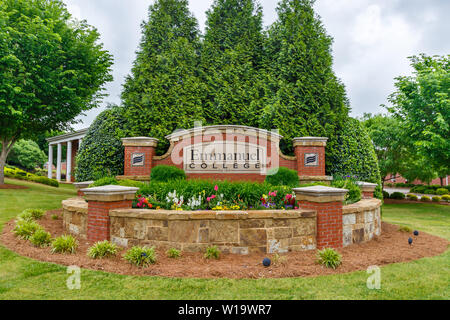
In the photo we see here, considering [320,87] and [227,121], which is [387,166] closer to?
[320,87]

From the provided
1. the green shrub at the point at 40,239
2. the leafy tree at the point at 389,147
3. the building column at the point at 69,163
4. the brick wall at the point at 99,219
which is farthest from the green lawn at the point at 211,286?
the building column at the point at 69,163

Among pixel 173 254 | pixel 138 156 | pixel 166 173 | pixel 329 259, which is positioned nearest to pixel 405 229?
pixel 329 259

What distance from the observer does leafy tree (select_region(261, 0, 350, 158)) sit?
404 inches

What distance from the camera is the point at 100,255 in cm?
439

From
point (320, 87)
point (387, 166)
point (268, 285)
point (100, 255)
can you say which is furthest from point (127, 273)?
point (387, 166)

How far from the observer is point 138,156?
31.0 feet

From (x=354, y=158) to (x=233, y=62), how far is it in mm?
6487

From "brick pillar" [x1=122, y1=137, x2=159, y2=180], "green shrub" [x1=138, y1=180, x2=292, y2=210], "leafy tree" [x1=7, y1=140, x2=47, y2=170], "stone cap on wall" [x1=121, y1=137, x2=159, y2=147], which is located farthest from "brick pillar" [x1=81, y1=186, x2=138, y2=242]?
"leafy tree" [x1=7, y1=140, x2=47, y2=170]

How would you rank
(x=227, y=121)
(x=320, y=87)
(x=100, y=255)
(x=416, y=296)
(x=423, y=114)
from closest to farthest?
(x=416, y=296) → (x=100, y=255) → (x=320, y=87) → (x=227, y=121) → (x=423, y=114)

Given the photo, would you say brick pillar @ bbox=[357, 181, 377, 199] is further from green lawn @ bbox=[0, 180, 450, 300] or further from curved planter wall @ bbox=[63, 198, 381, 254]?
green lawn @ bbox=[0, 180, 450, 300]

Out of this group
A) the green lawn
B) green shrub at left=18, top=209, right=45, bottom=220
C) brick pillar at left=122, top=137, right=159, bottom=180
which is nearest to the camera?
the green lawn

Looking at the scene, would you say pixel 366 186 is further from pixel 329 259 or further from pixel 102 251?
pixel 102 251

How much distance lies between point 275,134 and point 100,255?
22.7 feet

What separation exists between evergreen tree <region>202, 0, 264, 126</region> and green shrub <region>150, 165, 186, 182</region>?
138 inches
